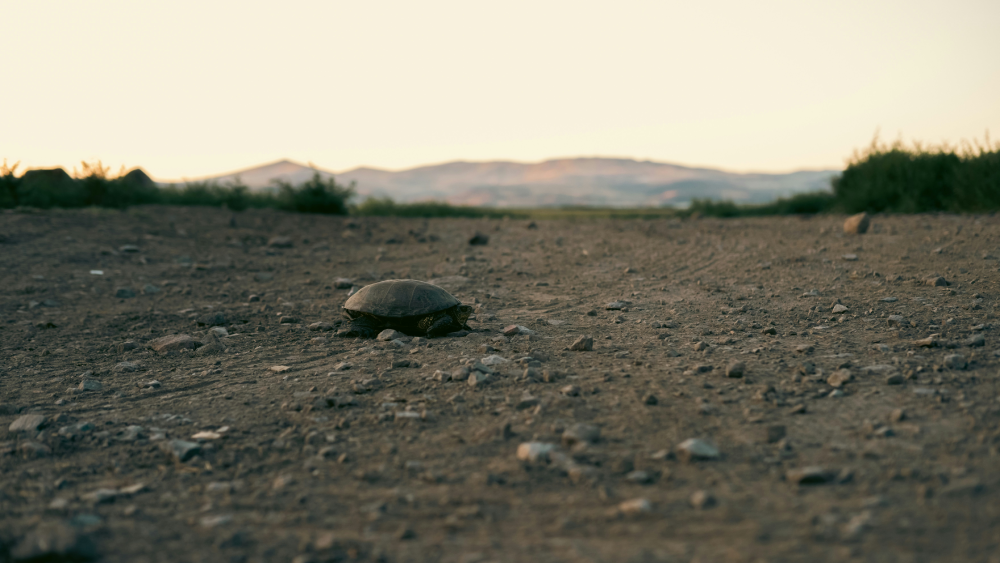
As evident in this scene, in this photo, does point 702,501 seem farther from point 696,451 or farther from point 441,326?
point 441,326

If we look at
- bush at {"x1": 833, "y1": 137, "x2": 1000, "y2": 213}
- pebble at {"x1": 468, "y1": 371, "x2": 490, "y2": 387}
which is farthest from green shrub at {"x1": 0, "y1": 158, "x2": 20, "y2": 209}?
bush at {"x1": 833, "y1": 137, "x2": 1000, "y2": 213}

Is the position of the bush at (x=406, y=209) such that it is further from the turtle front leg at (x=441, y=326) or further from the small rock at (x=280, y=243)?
the turtle front leg at (x=441, y=326)

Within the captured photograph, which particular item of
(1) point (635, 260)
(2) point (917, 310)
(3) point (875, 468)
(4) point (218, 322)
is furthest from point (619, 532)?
(1) point (635, 260)

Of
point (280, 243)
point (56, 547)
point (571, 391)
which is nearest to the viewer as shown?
point (56, 547)

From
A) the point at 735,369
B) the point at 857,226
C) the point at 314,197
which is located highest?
the point at 314,197

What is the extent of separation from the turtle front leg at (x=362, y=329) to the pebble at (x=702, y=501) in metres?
3.69

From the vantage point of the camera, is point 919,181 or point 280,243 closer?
point 280,243

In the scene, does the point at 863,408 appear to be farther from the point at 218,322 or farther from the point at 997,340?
the point at 218,322

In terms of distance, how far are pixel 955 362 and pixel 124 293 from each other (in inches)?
335

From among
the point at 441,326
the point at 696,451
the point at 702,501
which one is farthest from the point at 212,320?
the point at 702,501

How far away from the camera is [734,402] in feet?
12.5

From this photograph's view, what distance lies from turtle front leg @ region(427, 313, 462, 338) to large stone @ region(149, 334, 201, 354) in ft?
6.77

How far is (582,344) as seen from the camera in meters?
5.04

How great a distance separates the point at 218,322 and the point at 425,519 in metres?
4.60
